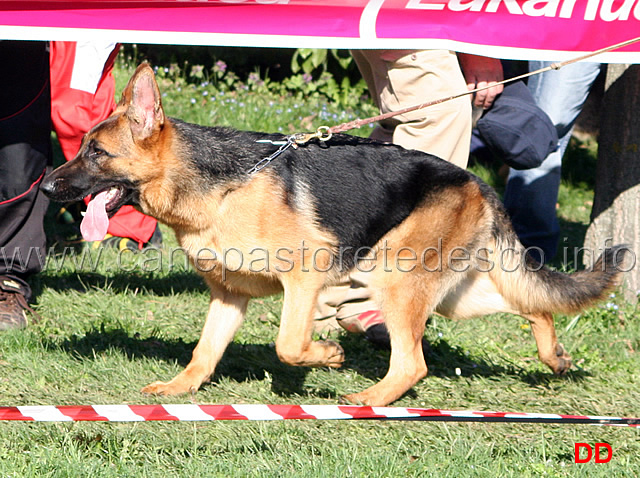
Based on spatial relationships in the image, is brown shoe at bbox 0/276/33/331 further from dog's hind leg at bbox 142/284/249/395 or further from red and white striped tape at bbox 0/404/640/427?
red and white striped tape at bbox 0/404/640/427

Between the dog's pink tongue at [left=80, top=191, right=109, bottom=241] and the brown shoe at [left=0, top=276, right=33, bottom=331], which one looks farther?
the brown shoe at [left=0, top=276, right=33, bottom=331]

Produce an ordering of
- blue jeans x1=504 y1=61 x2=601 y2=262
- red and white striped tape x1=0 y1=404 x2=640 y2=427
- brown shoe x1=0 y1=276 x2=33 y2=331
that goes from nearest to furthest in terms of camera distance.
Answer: red and white striped tape x1=0 y1=404 x2=640 y2=427 → brown shoe x1=0 y1=276 x2=33 y2=331 → blue jeans x1=504 y1=61 x2=601 y2=262

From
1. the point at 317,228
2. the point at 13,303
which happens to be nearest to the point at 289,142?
the point at 317,228

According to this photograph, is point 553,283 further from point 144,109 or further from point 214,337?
point 144,109

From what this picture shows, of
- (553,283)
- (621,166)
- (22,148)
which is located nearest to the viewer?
(553,283)

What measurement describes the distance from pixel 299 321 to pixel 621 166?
302 cm

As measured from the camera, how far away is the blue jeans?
5.74 m

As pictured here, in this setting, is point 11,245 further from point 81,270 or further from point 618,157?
point 618,157

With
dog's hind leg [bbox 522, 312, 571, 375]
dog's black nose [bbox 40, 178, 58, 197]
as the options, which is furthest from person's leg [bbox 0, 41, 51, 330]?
dog's hind leg [bbox 522, 312, 571, 375]

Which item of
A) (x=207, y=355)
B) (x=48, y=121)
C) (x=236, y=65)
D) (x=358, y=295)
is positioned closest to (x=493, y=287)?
(x=358, y=295)

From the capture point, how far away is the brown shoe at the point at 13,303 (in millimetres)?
4652

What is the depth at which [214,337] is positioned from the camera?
162 inches

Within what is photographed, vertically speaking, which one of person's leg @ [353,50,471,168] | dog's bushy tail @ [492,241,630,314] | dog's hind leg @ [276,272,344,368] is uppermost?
person's leg @ [353,50,471,168]

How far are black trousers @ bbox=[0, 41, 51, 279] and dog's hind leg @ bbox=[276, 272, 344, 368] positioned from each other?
2.09 metres
